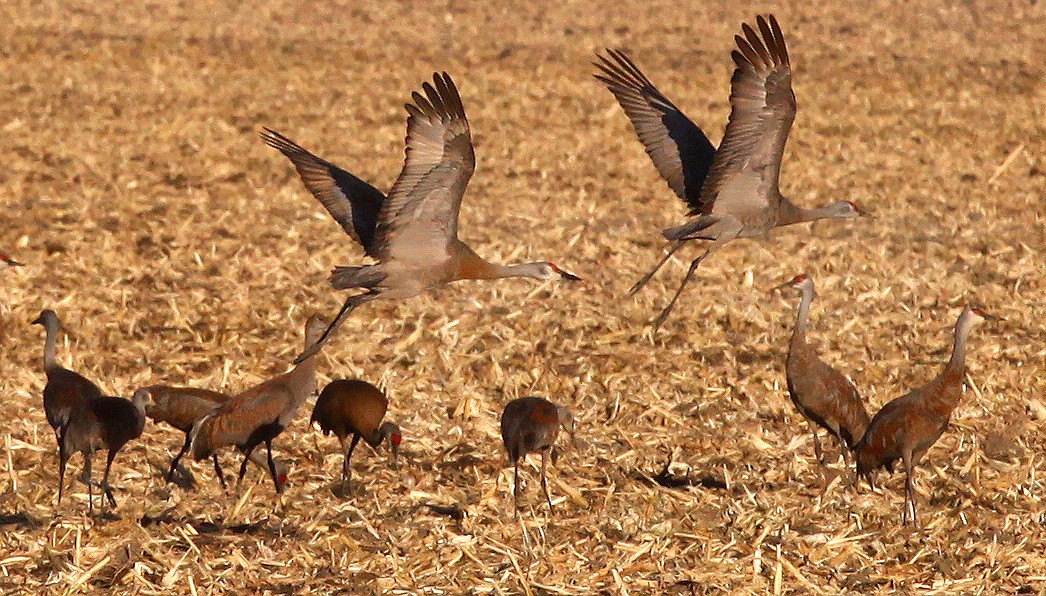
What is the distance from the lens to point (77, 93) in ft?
59.4

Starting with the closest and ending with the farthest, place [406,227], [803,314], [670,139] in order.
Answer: [803,314] < [406,227] < [670,139]

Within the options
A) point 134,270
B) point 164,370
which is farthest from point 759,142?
point 134,270

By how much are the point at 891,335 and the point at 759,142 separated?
6.11 ft

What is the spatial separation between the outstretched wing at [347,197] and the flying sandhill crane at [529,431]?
2.00m

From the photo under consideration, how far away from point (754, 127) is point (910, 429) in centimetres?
251

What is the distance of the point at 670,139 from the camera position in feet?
33.8

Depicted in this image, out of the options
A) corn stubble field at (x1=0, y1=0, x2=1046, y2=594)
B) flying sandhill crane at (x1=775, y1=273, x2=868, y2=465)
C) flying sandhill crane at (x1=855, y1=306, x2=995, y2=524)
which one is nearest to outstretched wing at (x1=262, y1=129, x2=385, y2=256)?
corn stubble field at (x1=0, y1=0, x2=1046, y2=594)

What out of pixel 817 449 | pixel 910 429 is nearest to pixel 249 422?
pixel 817 449

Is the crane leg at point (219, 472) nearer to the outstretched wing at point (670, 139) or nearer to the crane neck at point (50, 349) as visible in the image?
the crane neck at point (50, 349)

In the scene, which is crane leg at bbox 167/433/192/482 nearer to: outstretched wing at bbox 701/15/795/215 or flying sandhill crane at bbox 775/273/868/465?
flying sandhill crane at bbox 775/273/868/465

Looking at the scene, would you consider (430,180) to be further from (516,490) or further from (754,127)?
(754,127)

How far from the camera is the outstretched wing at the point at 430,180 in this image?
26.2ft

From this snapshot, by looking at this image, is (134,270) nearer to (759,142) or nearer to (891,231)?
(759,142)

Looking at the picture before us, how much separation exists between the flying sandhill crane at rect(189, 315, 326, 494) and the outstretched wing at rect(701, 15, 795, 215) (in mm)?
3059
